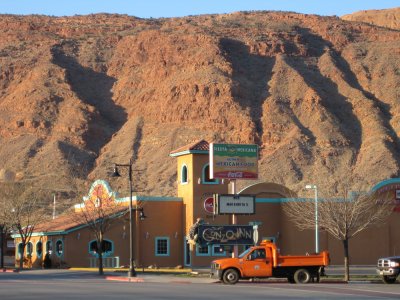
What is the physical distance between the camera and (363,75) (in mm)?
142250

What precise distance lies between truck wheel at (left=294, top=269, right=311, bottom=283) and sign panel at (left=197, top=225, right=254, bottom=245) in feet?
28.6

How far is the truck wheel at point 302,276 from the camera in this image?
4219 centimetres

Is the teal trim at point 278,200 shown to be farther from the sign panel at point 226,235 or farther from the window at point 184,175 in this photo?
the sign panel at point 226,235

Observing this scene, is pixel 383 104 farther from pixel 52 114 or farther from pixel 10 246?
pixel 10 246

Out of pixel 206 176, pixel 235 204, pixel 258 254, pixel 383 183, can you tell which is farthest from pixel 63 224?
pixel 258 254

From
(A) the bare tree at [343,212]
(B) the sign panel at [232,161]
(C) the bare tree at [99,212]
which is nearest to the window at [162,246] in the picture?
(C) the bare tree at [99,212]

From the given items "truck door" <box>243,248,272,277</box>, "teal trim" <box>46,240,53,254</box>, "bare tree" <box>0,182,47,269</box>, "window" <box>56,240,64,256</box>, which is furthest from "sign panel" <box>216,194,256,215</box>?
"bare tree" <box>0,182,47,269</box>

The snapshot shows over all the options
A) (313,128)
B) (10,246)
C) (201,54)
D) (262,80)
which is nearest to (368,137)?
(313,128)

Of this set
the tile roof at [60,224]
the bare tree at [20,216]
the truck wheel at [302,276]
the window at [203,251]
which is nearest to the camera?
the truck wheel at [302,276]

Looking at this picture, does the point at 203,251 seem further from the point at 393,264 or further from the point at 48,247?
the point at 393,264

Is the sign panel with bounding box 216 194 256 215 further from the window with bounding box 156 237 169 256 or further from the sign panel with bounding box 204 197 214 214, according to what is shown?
the window with bounding box 156 237 169 256

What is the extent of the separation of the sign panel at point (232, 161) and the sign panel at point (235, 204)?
1659mm

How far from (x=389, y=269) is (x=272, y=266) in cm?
542

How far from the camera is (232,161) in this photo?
52688mm
